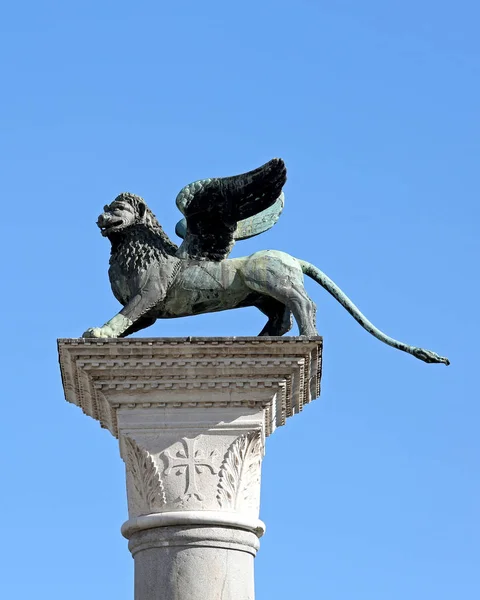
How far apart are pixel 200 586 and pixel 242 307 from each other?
2935mm

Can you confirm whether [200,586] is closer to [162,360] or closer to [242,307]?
[162,360]

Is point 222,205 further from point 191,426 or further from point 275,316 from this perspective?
point 191,426

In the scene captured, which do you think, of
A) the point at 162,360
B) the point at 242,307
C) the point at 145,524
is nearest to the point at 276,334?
the point at 242,307

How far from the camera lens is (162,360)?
12.7 metres

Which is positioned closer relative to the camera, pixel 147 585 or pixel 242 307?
pixel 147 585

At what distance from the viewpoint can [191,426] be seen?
12.8 meters

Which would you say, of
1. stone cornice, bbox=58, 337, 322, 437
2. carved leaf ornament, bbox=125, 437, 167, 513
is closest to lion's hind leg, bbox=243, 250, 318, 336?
stone cornice, bbox=58, 337, 322, 437

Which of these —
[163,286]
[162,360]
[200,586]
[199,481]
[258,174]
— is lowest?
[200,586]

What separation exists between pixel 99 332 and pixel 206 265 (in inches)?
53.6

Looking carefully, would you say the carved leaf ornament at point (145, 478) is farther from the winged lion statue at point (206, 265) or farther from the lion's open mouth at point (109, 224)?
the lion's open mouth at point (109, 224)

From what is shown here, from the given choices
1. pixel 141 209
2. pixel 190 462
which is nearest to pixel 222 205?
pixel 141 209

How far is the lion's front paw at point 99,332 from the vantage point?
42.5 ft

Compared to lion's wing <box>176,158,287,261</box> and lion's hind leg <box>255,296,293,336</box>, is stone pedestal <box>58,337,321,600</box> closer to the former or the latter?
lion's hind leg <box>255,296,293,336</box>

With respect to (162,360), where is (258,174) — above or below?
above
